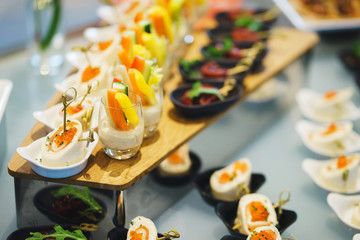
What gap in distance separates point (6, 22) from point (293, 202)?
2.07 metres

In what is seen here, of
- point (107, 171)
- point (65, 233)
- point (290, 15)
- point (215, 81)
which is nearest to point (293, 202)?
point (215, 81)

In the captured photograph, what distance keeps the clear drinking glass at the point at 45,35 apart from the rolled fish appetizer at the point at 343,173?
5.08 ft

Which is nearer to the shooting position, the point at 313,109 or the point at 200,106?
the point at 200,106

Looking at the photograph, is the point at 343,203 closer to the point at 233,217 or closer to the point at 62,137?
the point at 233,217

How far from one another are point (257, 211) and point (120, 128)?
603 millimetres

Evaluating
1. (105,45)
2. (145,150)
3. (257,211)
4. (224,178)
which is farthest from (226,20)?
(257,211)

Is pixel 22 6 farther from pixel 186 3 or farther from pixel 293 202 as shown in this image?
pixel 293 202

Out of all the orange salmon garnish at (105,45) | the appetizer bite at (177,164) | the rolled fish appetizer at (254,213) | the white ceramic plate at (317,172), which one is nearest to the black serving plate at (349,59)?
the white ceramic plate at (317,172)

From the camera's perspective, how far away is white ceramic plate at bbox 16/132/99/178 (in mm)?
1521

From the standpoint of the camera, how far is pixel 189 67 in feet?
7.85

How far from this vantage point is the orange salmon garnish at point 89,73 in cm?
197

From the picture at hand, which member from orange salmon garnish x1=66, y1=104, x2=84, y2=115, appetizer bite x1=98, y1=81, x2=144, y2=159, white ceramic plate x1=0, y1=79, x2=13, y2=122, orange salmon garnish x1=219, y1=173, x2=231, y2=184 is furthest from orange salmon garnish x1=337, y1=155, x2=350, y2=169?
white ceramic plate x1=0, y1=79, x2=13, y2=122

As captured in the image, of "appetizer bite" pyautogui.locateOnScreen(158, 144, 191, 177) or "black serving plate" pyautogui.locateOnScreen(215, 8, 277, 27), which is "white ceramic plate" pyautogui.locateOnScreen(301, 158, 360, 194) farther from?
"black serving plate" pyautogui.locateOnScreen(215, 8, 277, 27)

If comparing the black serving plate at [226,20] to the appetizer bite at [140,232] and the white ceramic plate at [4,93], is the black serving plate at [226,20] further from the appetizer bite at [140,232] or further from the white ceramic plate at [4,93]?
the appetizer bite at [140,232]
